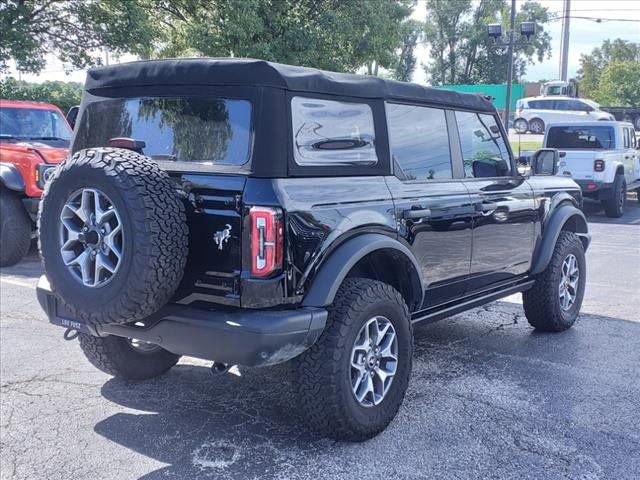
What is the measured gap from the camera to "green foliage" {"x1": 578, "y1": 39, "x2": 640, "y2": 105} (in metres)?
56.0

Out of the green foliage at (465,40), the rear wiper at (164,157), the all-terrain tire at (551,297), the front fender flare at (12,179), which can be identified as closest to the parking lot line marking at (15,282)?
the front fender flare at (12,179)

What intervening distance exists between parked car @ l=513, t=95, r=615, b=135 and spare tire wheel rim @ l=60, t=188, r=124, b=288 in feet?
91.7

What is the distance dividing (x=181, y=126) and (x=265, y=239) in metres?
0.91

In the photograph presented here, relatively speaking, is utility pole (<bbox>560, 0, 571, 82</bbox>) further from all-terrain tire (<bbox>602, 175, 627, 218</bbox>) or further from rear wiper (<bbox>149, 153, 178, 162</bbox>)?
rear wiper (<bbox>149, 153, 178, 162</bbox>)

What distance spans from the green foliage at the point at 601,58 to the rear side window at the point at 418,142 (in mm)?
53445

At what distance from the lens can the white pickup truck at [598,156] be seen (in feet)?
43.3

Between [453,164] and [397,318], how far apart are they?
4.37ft

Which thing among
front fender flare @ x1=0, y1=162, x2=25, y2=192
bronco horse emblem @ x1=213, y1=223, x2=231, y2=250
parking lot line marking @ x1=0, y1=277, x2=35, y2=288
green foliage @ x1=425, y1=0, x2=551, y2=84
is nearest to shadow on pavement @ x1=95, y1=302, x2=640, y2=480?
bronco horse emblem @ x1=213, y1=223, x2=231, y2=250

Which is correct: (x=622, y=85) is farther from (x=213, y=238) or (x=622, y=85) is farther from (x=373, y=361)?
(x=213, y=238)

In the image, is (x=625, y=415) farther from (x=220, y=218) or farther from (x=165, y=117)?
(x=165, y=117)

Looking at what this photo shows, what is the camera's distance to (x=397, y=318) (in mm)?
3723

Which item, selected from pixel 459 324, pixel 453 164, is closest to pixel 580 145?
pixel 459 324

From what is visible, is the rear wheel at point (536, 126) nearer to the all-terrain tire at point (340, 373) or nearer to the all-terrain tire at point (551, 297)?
the all-terrain tire at point (551, 297)

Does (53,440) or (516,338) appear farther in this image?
(516,338)
